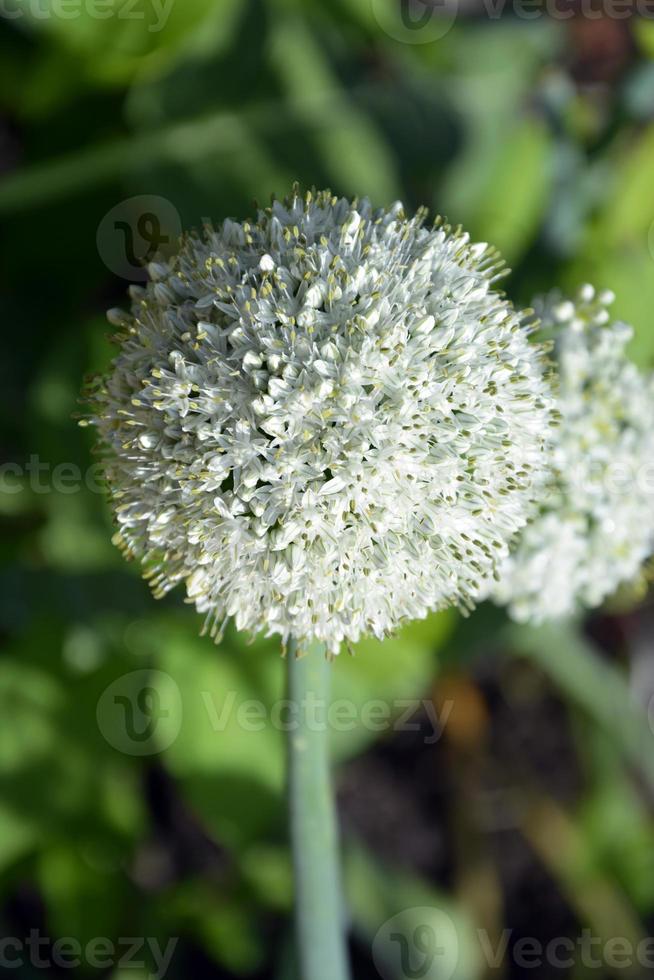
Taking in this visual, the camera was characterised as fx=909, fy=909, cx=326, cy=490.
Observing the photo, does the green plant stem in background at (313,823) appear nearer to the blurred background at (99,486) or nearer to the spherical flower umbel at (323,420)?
the spherical flower umbel at (323,420)

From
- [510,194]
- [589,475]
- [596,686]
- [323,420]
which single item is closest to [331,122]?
[510,194]

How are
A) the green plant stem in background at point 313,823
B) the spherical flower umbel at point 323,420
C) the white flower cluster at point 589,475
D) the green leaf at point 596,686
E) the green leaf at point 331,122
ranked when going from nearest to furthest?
the spherical flower umbel at point 323,420 → the green plant stem in background at point 313,823 → the white flower cluster at point 589,475 → the green leaf at point 331,122 → the green leaf at point 596,686

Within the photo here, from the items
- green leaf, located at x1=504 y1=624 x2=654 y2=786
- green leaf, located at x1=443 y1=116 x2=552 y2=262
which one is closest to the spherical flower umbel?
green leaf, located at x1=443 y1=116 x2=552 y2=262

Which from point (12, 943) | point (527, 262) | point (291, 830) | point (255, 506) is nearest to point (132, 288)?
point (255, 506)

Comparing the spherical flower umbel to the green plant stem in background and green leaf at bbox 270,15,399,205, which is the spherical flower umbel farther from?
green leaf at bbox 270,15,399,205

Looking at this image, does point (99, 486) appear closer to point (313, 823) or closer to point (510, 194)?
point (313, 823)

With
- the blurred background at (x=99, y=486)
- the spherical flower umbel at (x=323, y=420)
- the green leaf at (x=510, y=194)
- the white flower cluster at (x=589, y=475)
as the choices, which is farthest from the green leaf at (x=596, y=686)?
the spherical flower umbel at (x=323, y=420)

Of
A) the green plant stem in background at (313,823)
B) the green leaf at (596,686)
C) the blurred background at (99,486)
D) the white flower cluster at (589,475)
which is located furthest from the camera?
the green leaf at (596,686)

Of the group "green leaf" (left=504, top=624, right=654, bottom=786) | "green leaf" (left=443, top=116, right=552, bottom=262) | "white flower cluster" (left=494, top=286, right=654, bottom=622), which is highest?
"green leaf" (left=443, top=116, right=552, bottom=262)
